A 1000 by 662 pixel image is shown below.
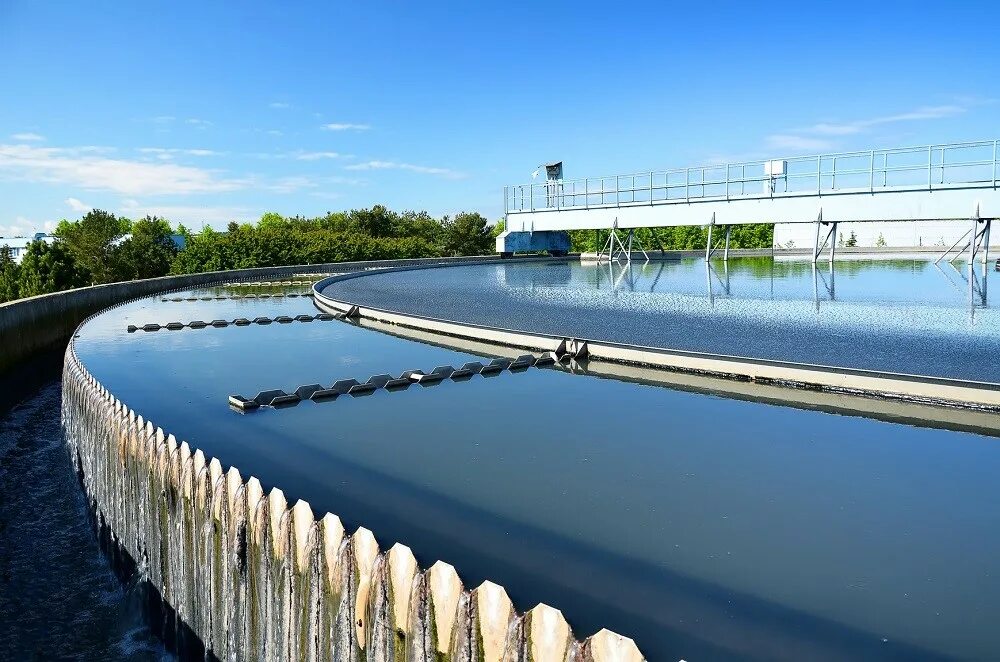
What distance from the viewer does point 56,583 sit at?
756cm

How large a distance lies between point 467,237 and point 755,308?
50032mm

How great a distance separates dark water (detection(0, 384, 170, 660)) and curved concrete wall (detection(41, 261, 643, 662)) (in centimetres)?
30

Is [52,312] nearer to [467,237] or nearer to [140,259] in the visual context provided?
[140,259]

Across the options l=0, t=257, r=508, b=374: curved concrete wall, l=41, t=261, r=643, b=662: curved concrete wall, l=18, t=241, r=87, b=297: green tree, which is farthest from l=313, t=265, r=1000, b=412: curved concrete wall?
l=18, t=241, r=87, b=297: green tree

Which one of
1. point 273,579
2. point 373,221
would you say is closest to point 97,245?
point 373,221

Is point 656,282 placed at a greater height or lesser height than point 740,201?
lesser

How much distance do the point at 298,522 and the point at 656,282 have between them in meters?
29.7

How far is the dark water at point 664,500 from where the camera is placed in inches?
198

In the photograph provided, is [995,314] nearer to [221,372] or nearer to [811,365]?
[811,365]

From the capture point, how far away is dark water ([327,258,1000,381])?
14.5 metres

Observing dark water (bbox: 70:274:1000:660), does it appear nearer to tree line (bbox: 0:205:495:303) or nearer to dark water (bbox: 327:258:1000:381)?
dark water (bbox: 327:258:1000:381)

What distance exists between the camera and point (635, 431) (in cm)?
952

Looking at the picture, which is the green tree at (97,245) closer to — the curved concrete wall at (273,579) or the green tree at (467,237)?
the green tree at (467,237)

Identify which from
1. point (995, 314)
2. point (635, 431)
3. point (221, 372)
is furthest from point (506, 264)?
point (635, 431)
